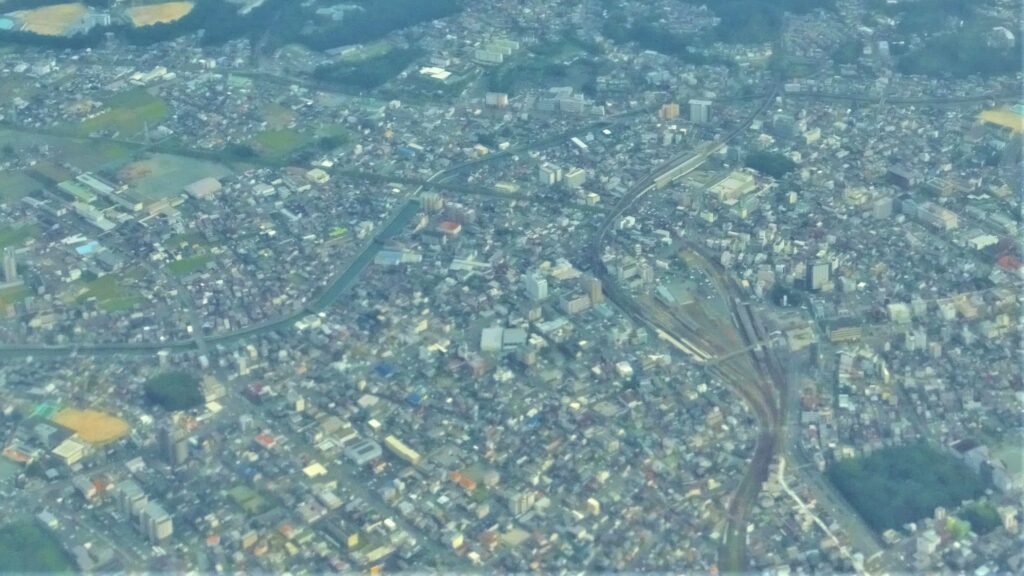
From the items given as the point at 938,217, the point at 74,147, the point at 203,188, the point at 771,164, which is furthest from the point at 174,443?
the point at 938,217

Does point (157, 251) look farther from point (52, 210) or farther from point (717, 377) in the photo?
point (717, 377)

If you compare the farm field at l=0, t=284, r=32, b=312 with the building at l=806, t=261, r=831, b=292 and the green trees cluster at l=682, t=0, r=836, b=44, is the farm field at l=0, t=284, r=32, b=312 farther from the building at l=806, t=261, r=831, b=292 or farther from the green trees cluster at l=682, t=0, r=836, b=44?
the green trees cluster at l=682, t=0, r=836, b=44

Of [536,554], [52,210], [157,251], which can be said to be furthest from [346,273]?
[536,554]

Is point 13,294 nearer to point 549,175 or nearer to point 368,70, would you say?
point 549,175

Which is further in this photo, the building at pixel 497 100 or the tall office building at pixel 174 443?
the building at pixel 497 100

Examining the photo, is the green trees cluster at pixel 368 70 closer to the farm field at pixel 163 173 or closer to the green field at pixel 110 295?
the farm field at pixel 163 173

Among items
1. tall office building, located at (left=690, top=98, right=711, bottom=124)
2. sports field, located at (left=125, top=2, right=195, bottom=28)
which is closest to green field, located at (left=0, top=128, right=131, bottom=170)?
sports field, located at (left=125, top=2, right=195, bottom=28)

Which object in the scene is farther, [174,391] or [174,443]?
[174,391]

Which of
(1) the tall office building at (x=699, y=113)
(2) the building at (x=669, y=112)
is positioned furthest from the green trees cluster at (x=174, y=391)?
(1) the tall office building at (x=699, y=113)
